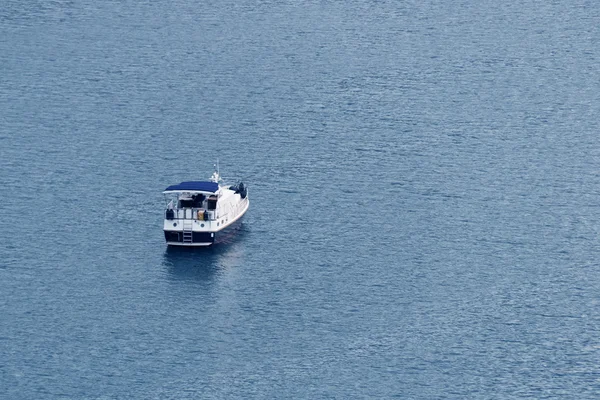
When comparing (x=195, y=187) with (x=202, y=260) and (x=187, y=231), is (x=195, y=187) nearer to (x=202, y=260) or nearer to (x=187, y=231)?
(x=187, y=231)

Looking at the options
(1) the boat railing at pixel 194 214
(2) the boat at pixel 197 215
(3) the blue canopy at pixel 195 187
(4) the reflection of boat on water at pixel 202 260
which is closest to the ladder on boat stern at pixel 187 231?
(2) the boat at pixel 197 215

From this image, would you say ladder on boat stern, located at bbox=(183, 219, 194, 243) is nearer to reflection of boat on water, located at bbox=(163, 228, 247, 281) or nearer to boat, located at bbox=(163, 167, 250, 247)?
boat, located at bbox=(163, 167, 250, 247)

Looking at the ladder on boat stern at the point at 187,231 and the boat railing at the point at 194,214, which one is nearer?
the ladder on boat stern at the point at 187,231

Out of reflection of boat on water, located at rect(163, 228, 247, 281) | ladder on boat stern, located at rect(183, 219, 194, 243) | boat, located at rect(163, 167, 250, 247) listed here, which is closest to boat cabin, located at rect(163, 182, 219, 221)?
boat, located at rect(163, 167, 250, 247)

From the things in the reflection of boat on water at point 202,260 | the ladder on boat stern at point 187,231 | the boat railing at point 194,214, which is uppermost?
the boat railing at point 194,214

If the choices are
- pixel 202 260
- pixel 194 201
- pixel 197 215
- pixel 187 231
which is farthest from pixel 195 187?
pixel 202 260

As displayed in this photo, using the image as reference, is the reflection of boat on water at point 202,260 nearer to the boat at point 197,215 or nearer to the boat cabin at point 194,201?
the boat at point 197,215

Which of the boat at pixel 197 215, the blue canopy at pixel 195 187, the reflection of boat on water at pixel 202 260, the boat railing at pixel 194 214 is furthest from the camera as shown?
the blue canopy at pixel 195 187

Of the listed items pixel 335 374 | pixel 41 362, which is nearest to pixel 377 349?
pixel 335 374
